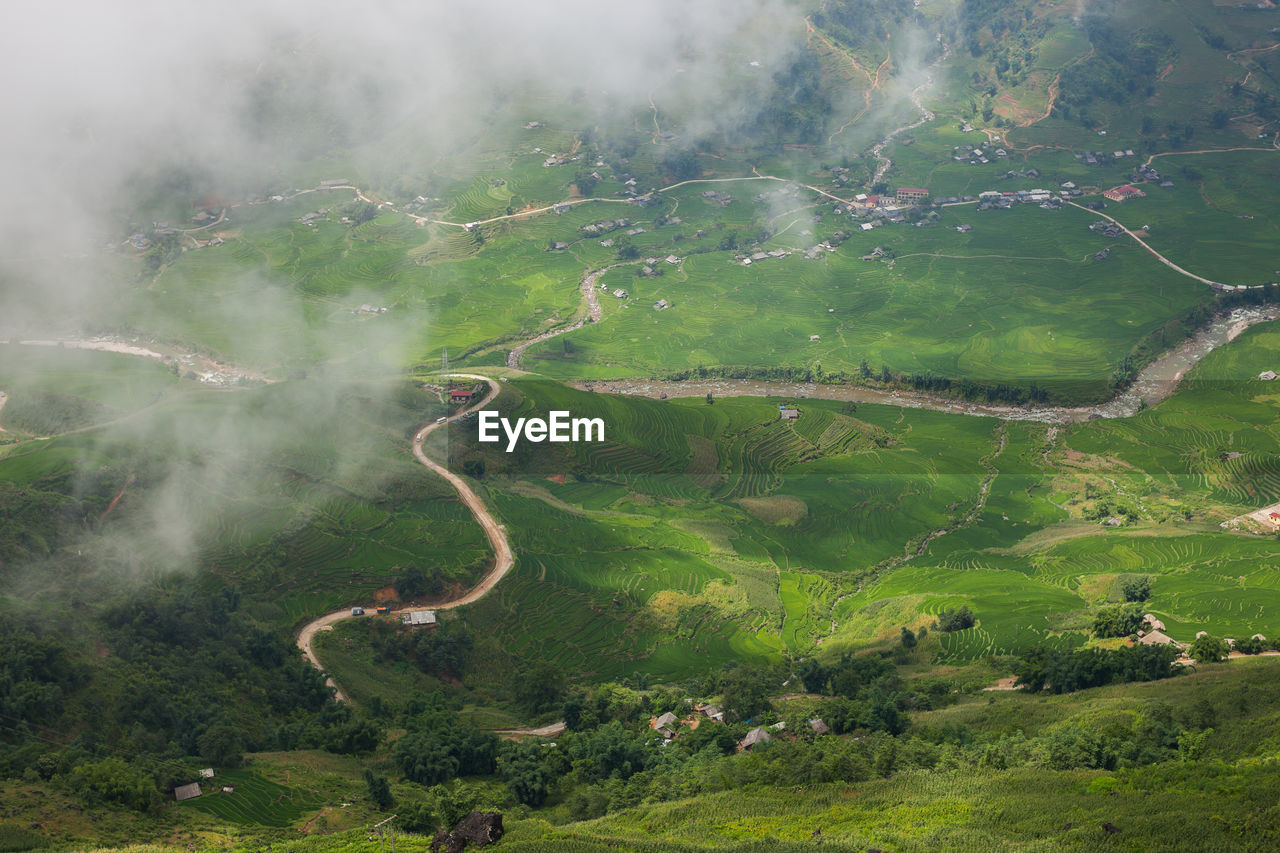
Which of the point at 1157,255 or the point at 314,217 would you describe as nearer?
the point at 1157,255

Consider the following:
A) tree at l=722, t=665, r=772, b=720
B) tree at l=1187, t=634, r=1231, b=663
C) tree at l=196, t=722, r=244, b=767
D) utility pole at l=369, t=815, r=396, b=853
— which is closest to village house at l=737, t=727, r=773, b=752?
tree at l=722, t=665, r=772, b=720

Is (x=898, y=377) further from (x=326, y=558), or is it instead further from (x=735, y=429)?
(x=326, y=558)

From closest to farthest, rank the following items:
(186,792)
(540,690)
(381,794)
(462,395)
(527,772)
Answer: (186,792), (381,794), (527,772), (540,690), (462,395)

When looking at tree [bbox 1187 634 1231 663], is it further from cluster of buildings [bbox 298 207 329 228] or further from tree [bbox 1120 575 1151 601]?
cluster of buildings [bbox 298 207 329 228]

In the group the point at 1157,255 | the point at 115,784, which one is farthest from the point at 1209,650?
the point at 1157,255

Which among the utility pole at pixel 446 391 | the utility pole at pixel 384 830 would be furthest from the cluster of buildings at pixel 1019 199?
the utility pole at pixel 384 830
